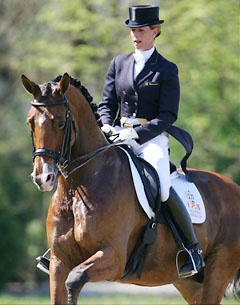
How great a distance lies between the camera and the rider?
27.5 ft

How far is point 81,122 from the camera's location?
7.80 meters

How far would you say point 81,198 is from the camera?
7.73 m

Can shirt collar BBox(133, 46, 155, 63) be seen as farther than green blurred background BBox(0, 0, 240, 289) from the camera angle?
No

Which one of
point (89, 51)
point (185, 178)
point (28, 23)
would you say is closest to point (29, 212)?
point (89, 51)

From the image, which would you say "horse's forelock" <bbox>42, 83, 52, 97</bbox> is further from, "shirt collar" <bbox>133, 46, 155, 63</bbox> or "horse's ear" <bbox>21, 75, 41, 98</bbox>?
"shirt collar" <bbox>133, 46, 155, 63</bbox>

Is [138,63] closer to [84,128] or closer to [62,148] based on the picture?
[84,128]

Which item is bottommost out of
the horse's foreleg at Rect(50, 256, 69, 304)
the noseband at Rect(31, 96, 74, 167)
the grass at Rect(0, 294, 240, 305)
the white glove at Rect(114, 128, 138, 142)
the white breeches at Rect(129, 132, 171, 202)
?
the grass at Rect(0, 294, 240, 305)

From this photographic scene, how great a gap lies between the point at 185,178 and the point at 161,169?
0.83m

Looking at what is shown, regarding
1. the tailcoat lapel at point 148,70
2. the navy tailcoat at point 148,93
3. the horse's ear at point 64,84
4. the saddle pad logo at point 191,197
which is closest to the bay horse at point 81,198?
the horse's ear at point 64,84

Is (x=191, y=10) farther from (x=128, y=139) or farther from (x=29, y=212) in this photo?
(x=128, y=139)

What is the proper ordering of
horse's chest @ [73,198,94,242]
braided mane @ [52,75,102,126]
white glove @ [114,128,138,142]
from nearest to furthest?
horse's chest @ [73,198,94,242]
braided mane @ [52,75,102,126]
white glove @ [114,128,138,142]

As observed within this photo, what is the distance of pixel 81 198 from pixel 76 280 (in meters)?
0.90

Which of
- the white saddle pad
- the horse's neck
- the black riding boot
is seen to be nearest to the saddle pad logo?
the white saddle pad

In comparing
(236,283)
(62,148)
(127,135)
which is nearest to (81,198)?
(62,148)
